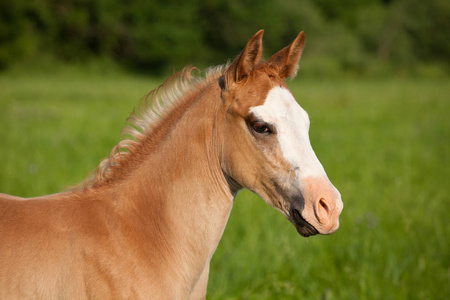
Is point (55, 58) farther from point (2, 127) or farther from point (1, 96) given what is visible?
point (2, 127)

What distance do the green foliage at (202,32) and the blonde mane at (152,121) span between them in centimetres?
2992

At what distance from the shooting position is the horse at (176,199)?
2.00 m

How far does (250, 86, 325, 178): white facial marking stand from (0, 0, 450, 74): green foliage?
30408 mm

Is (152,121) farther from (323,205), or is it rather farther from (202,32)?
(202,32)

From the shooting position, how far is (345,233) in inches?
198

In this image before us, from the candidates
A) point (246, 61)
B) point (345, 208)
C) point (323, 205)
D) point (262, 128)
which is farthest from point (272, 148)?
point (345, 208)

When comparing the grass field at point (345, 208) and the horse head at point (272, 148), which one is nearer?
the horse head at point (272, 148)

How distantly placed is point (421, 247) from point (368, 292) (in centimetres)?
128

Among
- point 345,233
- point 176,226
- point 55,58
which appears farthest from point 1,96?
point 55,58

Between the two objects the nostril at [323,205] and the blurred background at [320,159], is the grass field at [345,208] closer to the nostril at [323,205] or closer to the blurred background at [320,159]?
the blurred background at [320,159]

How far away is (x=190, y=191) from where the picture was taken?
228 centimetres

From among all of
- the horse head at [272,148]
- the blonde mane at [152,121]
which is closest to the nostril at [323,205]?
the horse head at [272,148]

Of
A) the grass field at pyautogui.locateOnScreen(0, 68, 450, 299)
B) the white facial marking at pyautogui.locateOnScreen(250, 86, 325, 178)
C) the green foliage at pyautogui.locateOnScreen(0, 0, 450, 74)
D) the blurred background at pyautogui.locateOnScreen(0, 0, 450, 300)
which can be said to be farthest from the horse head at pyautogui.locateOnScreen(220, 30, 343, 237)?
the green foliage at pyautogui.locateOnScreen(0, 0, 450, 74)

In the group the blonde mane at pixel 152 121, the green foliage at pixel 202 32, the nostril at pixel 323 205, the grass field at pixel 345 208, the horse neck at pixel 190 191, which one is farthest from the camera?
the green foliage at pixel 202 32
